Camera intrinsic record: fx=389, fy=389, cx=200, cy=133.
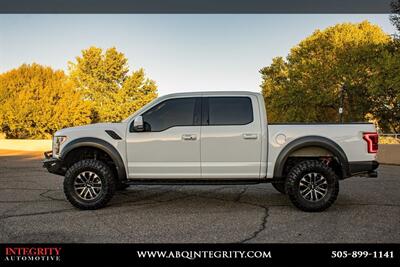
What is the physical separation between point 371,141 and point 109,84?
46742 millimetres

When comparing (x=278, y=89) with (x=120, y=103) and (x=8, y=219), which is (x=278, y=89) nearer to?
(x=120, y=103)

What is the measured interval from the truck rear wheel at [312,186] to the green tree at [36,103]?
107ft

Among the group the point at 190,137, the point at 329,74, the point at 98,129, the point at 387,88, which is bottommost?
the point at 190,137

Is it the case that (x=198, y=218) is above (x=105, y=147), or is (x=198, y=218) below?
below

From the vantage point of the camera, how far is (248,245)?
14.8 feet

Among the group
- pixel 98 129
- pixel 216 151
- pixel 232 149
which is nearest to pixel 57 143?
pixel 98 129

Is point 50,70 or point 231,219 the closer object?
point 231,219

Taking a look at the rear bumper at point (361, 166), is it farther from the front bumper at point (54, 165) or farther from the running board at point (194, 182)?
the front bumper at point (54, 165)

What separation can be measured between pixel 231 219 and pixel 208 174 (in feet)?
2.94

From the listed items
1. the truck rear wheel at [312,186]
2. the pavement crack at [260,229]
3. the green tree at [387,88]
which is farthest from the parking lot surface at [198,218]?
the green tree at [387,88]

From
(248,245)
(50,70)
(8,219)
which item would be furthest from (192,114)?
(50,70)

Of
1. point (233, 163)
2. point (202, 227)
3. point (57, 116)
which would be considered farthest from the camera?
point (57, 116)

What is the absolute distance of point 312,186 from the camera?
20.7 ft

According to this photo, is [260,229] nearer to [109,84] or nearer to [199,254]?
[199,254]
